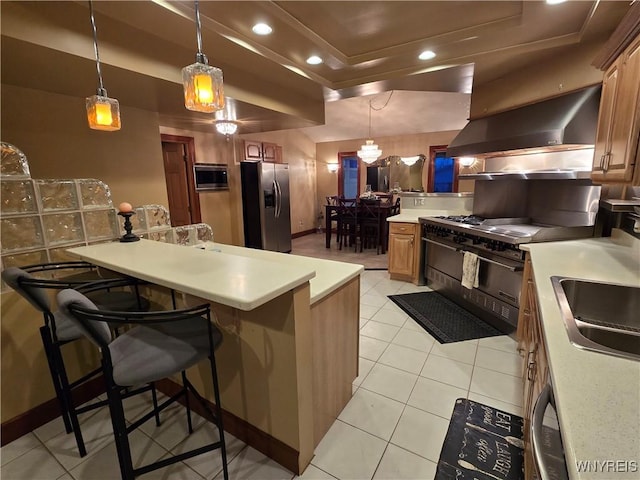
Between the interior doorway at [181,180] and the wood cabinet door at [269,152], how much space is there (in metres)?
1.73

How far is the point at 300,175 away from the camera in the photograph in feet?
25.9

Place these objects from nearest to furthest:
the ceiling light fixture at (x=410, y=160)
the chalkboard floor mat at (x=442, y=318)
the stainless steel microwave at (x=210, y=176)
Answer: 1. the chalkboard floor mat at (x=442, y=318)
2. the stainless steel microwave at (x=210, y=176)
3. the ceiling light fixture at (x=410, y=160)

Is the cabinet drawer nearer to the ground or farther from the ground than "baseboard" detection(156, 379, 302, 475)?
farther from the ground

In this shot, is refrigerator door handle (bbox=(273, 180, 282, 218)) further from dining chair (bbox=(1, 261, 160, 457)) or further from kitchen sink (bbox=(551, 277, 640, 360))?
kitchen sink (bbox=(551, 277, 640, 360))

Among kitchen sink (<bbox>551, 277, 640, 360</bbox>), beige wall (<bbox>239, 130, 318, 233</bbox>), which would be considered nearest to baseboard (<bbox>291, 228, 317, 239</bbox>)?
A: beige wall (<bbox>239, 130, 318, 233</bbox>)

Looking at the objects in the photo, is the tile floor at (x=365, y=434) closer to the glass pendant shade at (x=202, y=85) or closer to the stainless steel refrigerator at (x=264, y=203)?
the glass pendant shade at (x=202, y=85)

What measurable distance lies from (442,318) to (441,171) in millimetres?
4975

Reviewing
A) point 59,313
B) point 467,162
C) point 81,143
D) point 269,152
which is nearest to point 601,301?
point 59,313

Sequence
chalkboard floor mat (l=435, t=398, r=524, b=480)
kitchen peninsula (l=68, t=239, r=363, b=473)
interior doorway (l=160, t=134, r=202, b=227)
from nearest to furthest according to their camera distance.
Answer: kitchen peninsula (l=68, t=239, r=363, b=473)
chalkboard floor mat (l=435, t=398, r=524, b=480)
interior doorway (l=160, t=134, r=202, b=227)

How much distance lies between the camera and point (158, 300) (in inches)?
75.9

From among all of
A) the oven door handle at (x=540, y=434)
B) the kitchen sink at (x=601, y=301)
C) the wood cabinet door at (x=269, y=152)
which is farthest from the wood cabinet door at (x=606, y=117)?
the wood cabinet door at (x=269, y=152)

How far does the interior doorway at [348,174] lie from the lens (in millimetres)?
8148

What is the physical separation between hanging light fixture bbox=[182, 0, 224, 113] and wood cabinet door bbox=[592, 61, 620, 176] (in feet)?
7.03

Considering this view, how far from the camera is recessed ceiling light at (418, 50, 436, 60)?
257 centimetres
